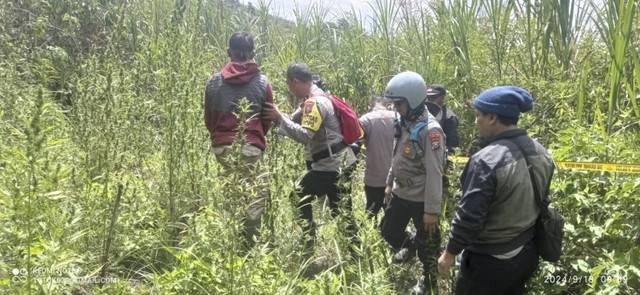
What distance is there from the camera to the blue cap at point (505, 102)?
237cm

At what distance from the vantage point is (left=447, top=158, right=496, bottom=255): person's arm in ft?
7.44

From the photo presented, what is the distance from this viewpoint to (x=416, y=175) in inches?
129

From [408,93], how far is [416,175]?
1.78 feet

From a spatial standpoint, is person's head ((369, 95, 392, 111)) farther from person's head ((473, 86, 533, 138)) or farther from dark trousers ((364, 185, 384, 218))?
person's head ((473, 86, 533, 138))

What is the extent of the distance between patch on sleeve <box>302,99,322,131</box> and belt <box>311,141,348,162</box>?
0.81 ft

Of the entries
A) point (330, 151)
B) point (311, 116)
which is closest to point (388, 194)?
point (330, 151)

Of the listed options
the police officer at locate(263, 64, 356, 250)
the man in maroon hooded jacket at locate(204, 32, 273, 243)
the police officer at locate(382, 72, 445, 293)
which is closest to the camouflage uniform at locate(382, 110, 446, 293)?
the police officer at locate(382, 72, 445, 293)

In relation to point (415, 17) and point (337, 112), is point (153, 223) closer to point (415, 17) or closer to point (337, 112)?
point (337, 112)

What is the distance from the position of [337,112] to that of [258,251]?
5.07 ft

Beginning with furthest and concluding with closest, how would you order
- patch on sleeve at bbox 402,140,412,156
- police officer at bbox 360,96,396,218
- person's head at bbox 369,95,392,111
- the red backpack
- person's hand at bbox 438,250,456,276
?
person's head at bbox 369,95,392,111, police officer at bbox 360,96,396,218, the red backpack, patch on sleeve at bbox 402,140,412,156, person's hand at bbox 438,250,456,276

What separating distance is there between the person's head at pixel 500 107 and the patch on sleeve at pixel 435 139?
63cm

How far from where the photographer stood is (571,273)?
288 centimetres

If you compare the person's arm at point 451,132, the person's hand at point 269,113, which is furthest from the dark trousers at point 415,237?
the person's arm at point 451,132

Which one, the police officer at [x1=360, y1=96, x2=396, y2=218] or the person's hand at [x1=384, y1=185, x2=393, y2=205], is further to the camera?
the police officer at [x1=360, y1=96, x2=396, y2=218]
